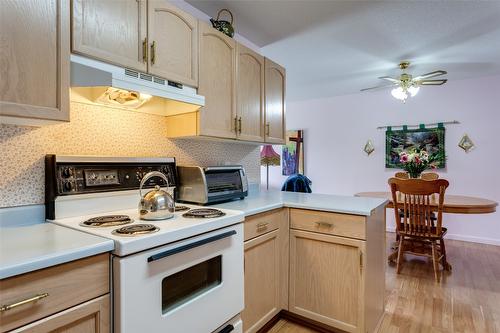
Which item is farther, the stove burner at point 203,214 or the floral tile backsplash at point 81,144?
the stove burner at point 203,214

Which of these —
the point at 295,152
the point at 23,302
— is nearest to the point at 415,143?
the point at 295,152

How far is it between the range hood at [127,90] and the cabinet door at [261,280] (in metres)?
0.87

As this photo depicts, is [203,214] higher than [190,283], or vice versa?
[203,214]

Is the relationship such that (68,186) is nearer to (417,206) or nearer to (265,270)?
(265,270)

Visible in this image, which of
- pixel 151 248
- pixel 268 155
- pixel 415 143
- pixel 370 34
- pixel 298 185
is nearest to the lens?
pixel 151 248

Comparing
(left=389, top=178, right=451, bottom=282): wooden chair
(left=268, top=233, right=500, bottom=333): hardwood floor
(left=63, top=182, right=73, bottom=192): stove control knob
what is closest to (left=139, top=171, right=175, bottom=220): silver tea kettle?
(left=63, top=182, right=73, bottom=192): stove control knob

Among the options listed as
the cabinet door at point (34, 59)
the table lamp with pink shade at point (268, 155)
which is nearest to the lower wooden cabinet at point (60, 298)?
the cabinet door at point (34, 59)

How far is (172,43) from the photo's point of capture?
1.55m

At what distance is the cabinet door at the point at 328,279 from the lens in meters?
1.66

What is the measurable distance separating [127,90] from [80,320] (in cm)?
89

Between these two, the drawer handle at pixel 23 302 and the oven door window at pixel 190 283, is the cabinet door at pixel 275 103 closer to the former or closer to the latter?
the oven door window at pixel 190 283

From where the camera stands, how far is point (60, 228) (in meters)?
1.13

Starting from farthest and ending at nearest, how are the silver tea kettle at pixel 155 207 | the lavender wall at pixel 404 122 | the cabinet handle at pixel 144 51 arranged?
the lavender wall at pixel 404 122
the cabinet handle at pixel 144 51
the silver tea kettle at pixel 155 207

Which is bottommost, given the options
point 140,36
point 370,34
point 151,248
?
point 151,248
